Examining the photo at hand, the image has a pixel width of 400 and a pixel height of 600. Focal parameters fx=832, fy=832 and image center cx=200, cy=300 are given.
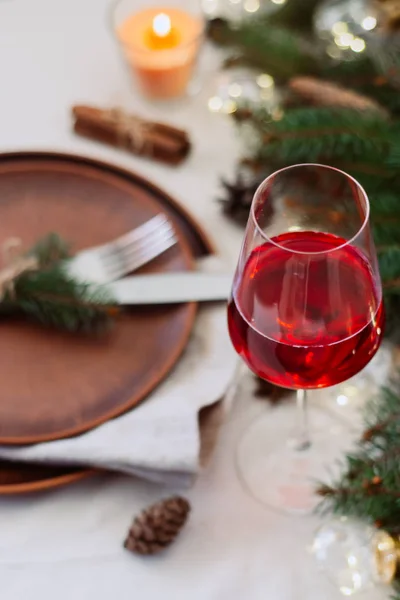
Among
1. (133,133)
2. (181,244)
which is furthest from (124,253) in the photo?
(133,133)

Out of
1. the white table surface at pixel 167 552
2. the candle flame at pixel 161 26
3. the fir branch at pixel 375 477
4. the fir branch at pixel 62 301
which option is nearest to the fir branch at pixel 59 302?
the fir branch at pixel 62 301

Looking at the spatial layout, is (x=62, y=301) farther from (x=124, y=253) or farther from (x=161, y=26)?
(x=161, y=26)

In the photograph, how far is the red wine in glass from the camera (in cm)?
57

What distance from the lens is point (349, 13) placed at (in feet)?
3.06

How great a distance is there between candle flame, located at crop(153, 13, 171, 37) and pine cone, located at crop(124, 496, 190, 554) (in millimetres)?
554

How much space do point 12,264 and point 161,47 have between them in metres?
0.34

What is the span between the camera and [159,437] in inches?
26.8

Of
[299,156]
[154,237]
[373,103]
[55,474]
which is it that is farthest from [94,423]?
[373,103]

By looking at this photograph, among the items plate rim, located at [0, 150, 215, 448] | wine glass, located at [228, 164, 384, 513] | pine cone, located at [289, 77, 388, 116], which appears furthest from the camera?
pine cone, located at [289, 77, 388, 116]

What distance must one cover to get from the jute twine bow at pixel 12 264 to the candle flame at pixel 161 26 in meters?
0.32

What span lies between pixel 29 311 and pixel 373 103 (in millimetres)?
412

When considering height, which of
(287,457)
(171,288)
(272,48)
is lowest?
(287,457)

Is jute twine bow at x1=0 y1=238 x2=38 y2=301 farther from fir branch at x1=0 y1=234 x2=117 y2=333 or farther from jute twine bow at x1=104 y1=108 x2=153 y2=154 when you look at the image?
jute twine bow at x1=104 y1=108 x2=153 y2=154

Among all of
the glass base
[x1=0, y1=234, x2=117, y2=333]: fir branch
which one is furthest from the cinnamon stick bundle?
the glass base
